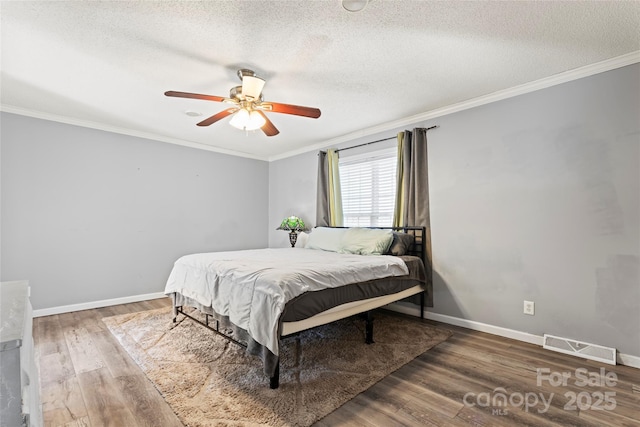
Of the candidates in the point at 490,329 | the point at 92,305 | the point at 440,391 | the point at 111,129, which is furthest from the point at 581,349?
the point at 111,129

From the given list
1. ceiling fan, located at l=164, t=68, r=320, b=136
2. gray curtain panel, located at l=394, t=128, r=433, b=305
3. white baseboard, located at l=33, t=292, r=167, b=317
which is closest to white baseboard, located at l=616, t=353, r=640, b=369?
gray curtain panel, located at l=394, t=128, r=433, b=305

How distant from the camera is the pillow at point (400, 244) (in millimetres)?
3587

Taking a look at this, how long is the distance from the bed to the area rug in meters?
0.19

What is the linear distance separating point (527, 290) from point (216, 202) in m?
4.58

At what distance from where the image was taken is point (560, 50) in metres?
2.40

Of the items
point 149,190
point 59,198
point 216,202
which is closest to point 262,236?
point 216,202

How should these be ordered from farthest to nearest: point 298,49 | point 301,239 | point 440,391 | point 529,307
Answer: point 301,239
point 529,307
point 298,49
point 440,391

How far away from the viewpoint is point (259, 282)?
7.07 feet

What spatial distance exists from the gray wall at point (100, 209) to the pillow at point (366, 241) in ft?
8.38

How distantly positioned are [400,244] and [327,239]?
3.29ft

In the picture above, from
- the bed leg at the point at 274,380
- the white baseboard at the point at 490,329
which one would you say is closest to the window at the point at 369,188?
the white baseboard at the point at 490,329

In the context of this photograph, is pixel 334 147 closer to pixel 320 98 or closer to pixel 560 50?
pixel 320 98

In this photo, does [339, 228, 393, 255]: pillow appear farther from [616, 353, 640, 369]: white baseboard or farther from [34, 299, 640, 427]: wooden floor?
[616, 353, 640, 369]: white baseboard

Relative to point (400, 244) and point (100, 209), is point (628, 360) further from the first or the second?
→ point (100, 209)
